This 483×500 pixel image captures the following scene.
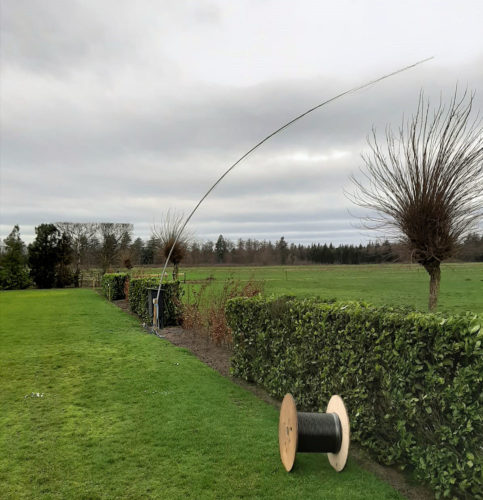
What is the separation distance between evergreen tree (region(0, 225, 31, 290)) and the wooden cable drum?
40.0 meters

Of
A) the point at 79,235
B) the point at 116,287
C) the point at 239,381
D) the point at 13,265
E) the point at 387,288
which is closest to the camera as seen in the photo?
the point at 239,381

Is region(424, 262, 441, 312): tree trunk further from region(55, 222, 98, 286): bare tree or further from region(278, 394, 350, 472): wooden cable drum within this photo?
region(55, 222, 98, 286): bare tree

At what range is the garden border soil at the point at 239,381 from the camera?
12.1 feet

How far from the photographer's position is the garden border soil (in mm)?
3693

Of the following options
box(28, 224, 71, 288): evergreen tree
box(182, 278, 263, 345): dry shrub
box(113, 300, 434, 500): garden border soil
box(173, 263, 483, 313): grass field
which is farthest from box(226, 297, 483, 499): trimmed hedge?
box(28, 224, 71, 288): evergreen tree

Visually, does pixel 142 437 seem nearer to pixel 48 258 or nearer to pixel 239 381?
pixel 239 381

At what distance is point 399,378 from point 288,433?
4.00ft

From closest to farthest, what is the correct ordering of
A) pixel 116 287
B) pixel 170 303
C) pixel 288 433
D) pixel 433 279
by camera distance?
pixel 288 433
pixel 433 279
pixel 170 303
pixel 116 287

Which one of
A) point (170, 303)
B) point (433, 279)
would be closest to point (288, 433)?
Answer: point (433, 279)

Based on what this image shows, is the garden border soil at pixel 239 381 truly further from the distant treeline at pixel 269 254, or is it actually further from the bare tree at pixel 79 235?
the bare tree at pixel 79 235

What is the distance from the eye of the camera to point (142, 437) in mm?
4840

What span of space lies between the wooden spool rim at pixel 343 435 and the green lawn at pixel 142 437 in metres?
0.12

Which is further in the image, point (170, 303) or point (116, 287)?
point (116, 287)

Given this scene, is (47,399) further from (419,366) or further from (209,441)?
(419,366)
